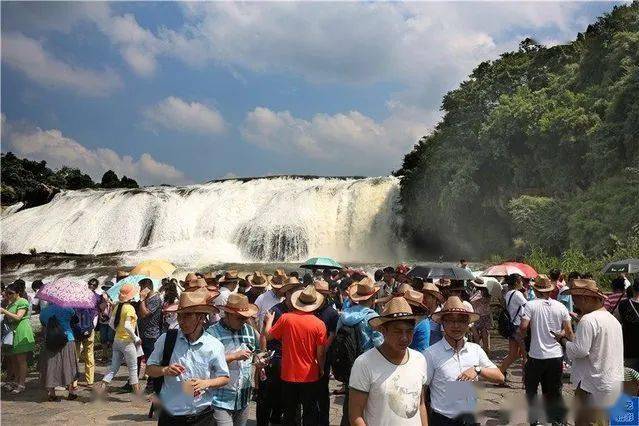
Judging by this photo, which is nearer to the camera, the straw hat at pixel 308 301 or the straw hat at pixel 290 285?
the straw hat at pixel 308 301

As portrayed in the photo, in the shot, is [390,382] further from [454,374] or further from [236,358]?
[236,358]

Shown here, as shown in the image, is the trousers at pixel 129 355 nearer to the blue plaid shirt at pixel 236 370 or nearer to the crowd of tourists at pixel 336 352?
the crowd of tourists at pixel 336 352

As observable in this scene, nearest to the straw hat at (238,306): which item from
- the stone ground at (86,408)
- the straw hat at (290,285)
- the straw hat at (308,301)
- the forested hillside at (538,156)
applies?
the straw hat at (308,301)

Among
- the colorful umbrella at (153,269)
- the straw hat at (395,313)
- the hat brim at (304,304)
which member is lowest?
the hat brim at (304,304)

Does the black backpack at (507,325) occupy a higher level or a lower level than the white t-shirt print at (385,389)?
lower

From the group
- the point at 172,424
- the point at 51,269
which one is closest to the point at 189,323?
the point at 172,424

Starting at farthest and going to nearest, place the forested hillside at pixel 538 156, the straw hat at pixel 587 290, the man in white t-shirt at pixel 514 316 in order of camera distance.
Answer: the forested hillside at pixel 538 156, the man in white t-shirt at pixel 514 316, the straw hat at pixel 587 290

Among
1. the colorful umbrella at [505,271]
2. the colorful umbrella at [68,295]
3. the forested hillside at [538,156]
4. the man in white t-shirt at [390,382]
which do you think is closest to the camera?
the man in white t-shirt at [390,382]

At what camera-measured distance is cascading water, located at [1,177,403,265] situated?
32.4 m

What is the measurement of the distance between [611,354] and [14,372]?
8196mm

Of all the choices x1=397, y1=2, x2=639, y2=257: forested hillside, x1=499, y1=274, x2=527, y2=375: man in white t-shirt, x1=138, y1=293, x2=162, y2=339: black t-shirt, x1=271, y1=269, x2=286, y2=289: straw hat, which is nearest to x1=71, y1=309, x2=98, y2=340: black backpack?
x1=138, y1=293, x2=162, y2=339: black t-shirt

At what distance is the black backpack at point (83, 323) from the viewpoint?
7.83m

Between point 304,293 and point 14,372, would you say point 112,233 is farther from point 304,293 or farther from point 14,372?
point 304,293

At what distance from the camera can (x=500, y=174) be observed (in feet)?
96.9
